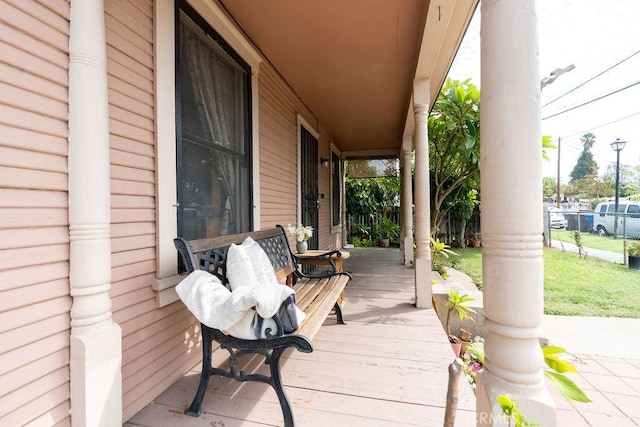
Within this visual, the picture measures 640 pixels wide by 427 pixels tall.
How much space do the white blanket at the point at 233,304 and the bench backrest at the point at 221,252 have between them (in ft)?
0.46

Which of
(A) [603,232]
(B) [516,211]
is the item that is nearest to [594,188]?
(A) [603,232]

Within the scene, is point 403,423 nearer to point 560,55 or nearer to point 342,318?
point 342,318

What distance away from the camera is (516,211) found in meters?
0.97

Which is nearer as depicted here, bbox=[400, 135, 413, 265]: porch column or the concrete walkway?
the concrete walkway

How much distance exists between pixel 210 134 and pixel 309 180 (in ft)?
9.44

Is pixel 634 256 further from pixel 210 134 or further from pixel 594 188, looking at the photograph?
pixel 594 188

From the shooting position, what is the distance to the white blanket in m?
1.33

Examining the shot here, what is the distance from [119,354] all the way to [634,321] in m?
5.39

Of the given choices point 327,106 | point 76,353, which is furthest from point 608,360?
point 327,106

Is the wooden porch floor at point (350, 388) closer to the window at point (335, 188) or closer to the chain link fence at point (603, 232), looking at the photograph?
the window at point (335, 188)

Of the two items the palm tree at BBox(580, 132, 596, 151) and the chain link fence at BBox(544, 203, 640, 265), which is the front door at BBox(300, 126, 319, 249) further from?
the palm tree at BBox(580, 132, 596, 151)

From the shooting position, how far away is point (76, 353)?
1.22 metres

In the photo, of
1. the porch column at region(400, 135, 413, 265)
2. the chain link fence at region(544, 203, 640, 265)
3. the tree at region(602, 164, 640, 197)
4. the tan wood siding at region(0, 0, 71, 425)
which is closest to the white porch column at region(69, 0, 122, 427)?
the tan wood siding at region(0, 0, 71, 425)

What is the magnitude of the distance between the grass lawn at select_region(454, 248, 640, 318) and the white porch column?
493 cm
